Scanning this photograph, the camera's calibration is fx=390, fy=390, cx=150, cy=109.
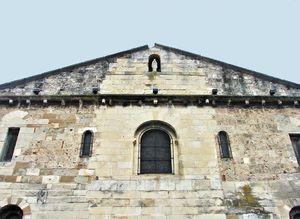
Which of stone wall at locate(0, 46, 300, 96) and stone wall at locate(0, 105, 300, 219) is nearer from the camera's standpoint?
stone wall at locate(0, 105, 300, 219)

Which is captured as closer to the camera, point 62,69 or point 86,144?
point 86,144

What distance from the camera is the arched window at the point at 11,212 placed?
1025 cm

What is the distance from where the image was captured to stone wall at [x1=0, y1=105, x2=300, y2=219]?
10.3 m

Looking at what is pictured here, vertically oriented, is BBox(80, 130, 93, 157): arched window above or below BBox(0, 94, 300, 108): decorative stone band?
below

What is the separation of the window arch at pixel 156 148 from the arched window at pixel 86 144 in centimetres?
142

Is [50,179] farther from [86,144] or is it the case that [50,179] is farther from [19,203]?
[86,144]

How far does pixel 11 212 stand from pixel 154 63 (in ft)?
24.1

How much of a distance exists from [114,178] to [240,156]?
12.4ft

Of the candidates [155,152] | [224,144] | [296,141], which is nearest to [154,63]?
[155,152]

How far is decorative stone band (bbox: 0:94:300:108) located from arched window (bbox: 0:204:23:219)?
12.4 feet

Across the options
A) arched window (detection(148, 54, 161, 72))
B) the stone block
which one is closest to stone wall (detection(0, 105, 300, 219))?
the stone block

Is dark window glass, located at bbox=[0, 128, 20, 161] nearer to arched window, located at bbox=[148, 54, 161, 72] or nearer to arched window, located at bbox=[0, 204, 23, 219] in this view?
arched window, located at bbox=[0, 204, 23, 219]

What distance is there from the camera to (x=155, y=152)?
11797mm

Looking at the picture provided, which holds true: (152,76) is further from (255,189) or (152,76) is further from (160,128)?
(255,189)
